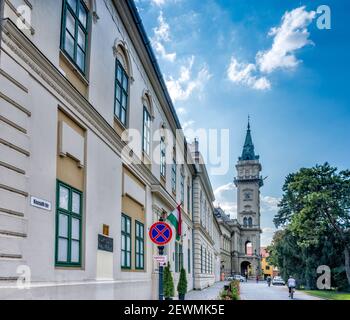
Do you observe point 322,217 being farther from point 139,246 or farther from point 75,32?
point 75,32

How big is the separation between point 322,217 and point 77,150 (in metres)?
37.2

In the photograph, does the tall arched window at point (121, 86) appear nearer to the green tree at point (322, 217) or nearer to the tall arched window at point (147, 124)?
the tall arched window at point (147, 124)

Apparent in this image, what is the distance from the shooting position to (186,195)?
101ft

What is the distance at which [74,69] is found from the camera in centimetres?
984

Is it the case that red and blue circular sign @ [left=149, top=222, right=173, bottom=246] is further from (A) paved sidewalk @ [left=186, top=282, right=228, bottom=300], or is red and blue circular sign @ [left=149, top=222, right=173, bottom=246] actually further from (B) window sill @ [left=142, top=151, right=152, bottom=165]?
(A) paved sidewalk @ [left=186, top=282, right=228, bottom=300]

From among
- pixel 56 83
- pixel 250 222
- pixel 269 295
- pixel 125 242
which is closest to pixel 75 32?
pixel 56 83

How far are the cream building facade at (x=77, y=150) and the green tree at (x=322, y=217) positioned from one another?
28209 millimetres

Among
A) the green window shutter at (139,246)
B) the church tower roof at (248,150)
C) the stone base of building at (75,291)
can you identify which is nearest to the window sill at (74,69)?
the stone base of building at (75,291)

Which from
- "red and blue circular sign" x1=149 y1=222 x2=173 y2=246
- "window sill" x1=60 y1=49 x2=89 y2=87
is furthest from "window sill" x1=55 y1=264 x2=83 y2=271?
"window sill" x1=60 y1=49 x2=89 y2=87

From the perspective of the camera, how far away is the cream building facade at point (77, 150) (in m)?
7.26

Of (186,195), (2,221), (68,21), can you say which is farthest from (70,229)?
(186,195)

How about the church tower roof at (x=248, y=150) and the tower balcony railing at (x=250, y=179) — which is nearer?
the tower balcony railing at (x=250, y=179)
